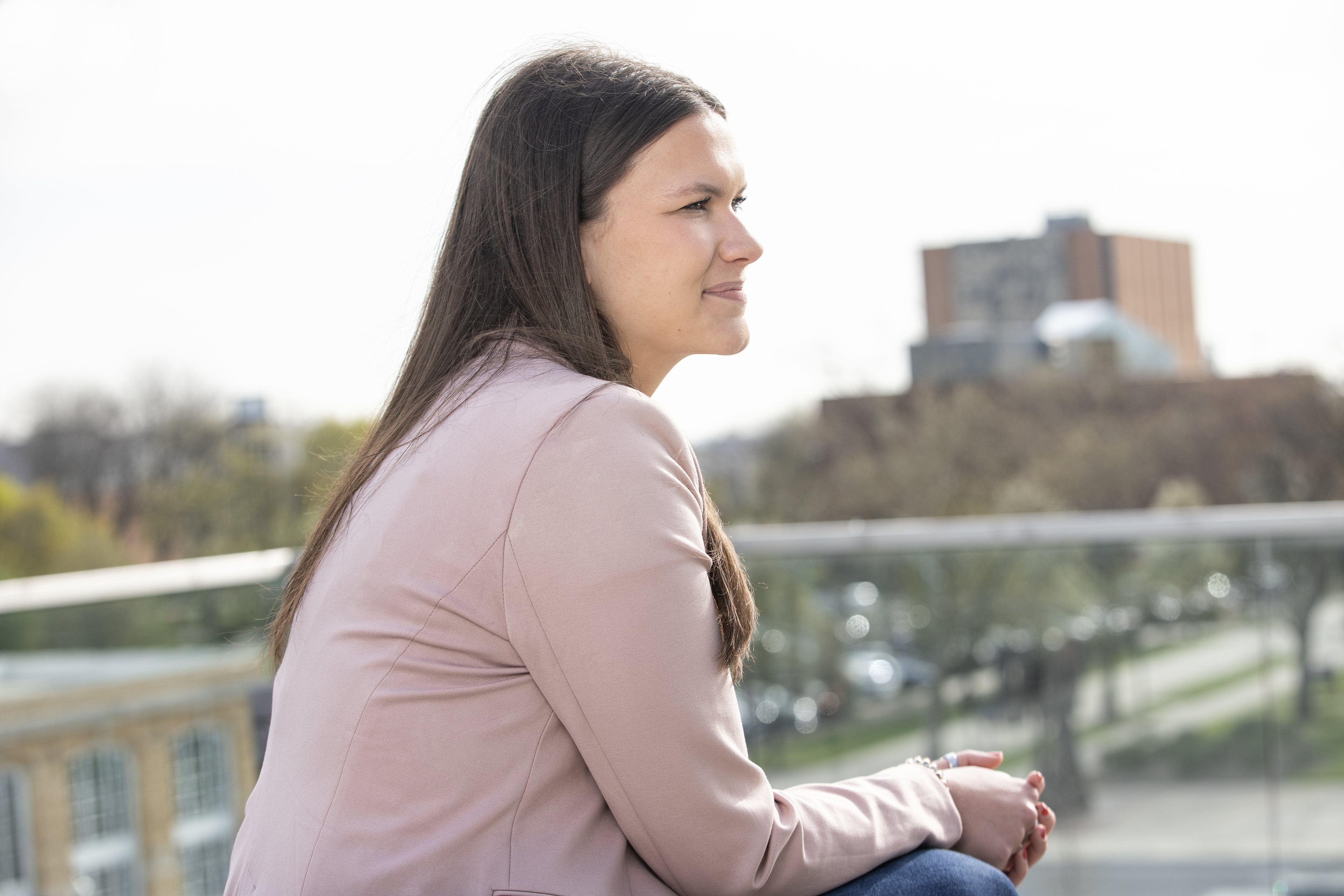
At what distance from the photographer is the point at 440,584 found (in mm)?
891

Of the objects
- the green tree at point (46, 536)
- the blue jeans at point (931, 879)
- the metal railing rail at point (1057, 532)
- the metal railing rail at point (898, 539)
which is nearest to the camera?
the blue jeans at point (931, 879)

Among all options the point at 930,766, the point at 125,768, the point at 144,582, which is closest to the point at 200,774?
the point at 125,768

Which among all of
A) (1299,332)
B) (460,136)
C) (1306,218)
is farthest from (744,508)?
(460,136)

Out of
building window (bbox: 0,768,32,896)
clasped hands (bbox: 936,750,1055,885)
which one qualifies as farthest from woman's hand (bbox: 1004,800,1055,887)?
building window (bbox: 0,768,32,896)

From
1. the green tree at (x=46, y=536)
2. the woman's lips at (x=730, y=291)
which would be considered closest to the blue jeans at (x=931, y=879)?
the woman's lips at (x=730, y=291)

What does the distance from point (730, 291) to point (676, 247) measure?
0.08m

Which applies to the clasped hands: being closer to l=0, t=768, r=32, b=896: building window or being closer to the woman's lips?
the woman's lips

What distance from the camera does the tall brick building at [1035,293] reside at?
23.7m

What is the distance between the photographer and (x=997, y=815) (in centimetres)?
114

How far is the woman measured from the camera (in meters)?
0.87

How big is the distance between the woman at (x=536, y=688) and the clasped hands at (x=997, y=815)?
8cm

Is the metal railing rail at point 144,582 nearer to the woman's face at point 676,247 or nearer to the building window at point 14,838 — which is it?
the building window at point 14,838

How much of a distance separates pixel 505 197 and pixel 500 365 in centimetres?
18

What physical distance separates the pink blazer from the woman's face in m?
0.21
